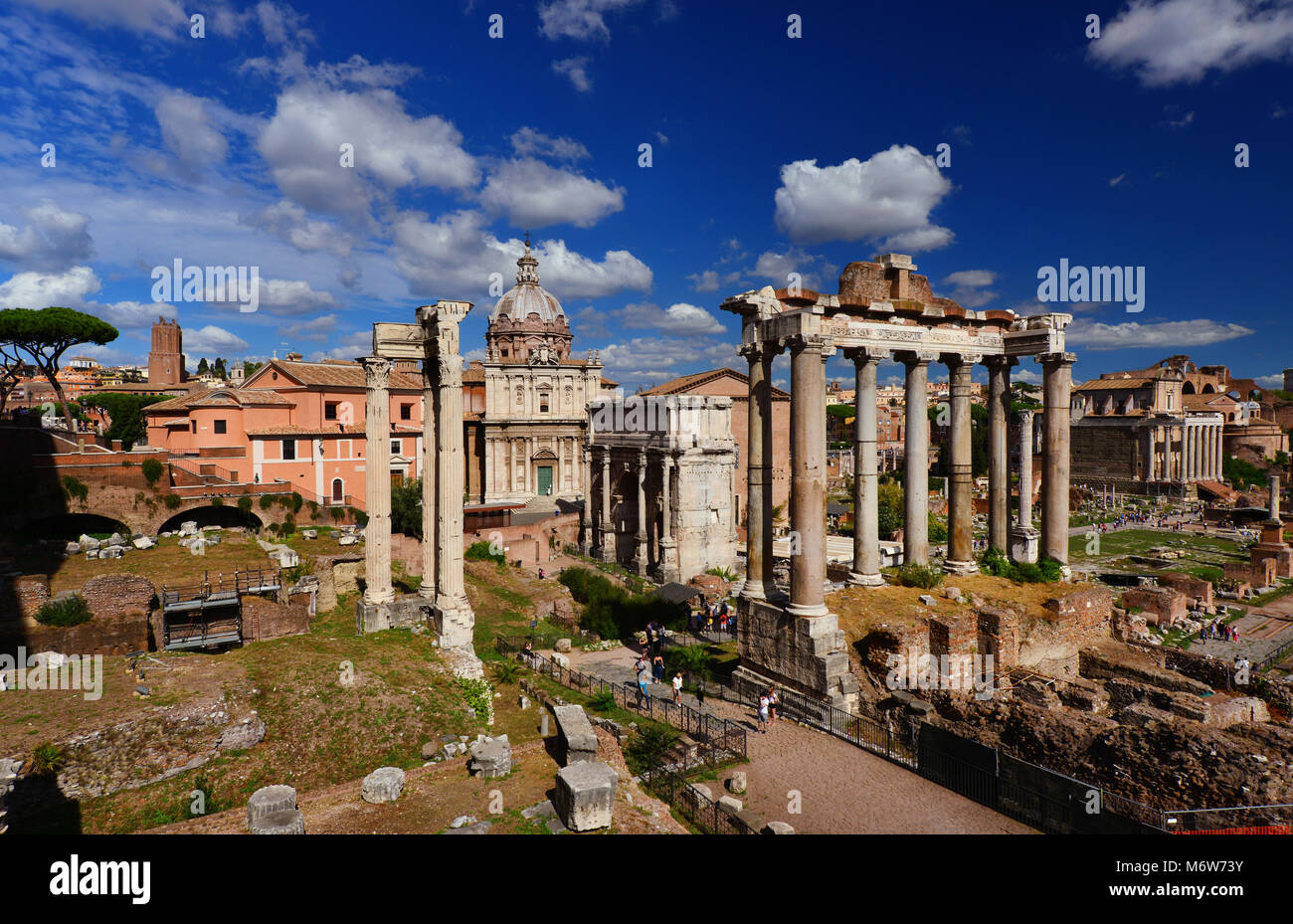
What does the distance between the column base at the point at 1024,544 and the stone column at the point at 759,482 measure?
323 inches

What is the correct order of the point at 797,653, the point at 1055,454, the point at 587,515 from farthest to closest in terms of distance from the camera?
the point at 587,515, the point at 1055,454, the point at 797,653

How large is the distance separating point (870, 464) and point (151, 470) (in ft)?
99.3

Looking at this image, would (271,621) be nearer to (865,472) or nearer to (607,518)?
(865,472)

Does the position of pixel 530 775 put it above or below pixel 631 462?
below

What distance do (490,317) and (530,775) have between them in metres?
48.2

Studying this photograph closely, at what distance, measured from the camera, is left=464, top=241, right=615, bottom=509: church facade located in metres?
50.0

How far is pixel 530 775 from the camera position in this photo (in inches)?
400

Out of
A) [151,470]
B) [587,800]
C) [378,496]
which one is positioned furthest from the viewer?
[151,470]

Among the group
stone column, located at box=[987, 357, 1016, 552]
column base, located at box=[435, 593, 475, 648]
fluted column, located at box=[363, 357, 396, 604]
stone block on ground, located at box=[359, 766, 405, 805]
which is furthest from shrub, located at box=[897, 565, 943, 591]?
fluted column, located at box=[363, 357, 396, 604]

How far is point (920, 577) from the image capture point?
1688cm

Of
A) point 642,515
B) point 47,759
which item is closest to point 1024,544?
point 642,515

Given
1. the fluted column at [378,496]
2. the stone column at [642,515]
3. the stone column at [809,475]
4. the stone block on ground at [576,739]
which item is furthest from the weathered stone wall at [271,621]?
the stone column at [642,515]
